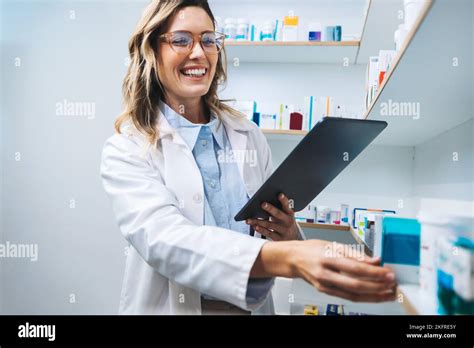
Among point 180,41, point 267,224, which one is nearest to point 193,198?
point 267,224

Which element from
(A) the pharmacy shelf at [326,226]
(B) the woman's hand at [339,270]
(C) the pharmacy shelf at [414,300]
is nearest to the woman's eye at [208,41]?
(B) the woman's hand at [339,270]

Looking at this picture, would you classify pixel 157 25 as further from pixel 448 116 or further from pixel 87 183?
pixel 87 183

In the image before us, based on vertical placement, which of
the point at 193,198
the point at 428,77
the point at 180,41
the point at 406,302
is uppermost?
the point at 180,41

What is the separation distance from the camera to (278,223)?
0.87 m

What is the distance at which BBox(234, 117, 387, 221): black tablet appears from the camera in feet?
2.13

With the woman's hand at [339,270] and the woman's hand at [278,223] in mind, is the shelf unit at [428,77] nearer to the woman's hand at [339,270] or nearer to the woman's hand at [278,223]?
the woman's hand at [339,270]

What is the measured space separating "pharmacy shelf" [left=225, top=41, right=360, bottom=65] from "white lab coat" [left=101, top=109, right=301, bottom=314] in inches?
48.4

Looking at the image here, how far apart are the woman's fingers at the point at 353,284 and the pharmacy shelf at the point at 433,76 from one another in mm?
389

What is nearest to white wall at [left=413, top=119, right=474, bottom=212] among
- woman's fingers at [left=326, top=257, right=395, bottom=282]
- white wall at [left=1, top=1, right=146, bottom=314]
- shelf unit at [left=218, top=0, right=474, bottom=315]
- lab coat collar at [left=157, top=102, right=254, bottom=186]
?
shelf unit at [left=218, top=0, right=474, bottom=315]

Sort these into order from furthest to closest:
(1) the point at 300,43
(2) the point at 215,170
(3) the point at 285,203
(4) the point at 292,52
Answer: (4) the point at 292,52, (1) the point at 300,43, (2) the point at 215,170, (3) the point at 285,203

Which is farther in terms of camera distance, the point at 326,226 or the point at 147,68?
the point at 326,226

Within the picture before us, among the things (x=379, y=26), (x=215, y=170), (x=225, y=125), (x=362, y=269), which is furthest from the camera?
(x=379, y=26)

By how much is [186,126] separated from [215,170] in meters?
0.13

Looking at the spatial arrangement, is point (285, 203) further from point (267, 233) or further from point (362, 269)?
point (362, 269)
